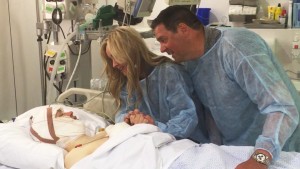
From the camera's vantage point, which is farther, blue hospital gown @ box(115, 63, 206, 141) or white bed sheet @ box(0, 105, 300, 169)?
blue hospital gown @ box(115, 63, 206, 141)

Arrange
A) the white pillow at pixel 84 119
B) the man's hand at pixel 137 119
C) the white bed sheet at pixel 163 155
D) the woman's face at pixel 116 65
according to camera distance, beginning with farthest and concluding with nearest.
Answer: the white pillow at pixel 84 119 → the woman's face at pixel 116 65 → the man's hand at pixel 137 119 → the white bed sheet at pixel 163 155

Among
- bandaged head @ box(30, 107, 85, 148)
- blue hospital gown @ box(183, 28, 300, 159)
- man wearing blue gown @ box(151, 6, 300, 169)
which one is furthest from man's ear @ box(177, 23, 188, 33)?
bandaged head @ box(30, 107, 85, 148)

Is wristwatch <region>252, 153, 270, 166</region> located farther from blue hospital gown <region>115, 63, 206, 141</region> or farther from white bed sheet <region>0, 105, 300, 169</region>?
blue hospital gown <region>115, 63, 206, 141</region>

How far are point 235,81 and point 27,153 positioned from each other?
1.03m

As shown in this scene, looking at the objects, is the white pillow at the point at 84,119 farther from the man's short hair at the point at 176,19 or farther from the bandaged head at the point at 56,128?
the man's short hair at the point at 176,19

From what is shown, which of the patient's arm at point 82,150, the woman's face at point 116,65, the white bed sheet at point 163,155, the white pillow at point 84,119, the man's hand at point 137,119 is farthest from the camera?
the white pillow at point 84,119

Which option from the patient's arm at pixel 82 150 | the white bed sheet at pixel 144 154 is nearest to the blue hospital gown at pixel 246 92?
the white bed sheet at pixel 144 154

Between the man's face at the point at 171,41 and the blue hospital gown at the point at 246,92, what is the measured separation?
12cm

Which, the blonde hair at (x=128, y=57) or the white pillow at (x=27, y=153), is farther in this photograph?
the blonde hair at (x=128, y=57)

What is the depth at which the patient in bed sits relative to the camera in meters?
1.82

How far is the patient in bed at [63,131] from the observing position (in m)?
1.82

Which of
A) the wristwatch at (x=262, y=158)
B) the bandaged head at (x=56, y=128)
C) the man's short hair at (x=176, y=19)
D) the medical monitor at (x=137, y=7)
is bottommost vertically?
the bandaged head at (x=56, y=128)

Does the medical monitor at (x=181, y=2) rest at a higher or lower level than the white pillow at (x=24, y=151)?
higher

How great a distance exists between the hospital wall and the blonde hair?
1954 mm
